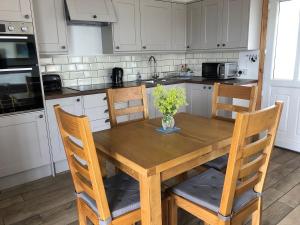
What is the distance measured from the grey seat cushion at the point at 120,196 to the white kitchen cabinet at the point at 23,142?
132 cm

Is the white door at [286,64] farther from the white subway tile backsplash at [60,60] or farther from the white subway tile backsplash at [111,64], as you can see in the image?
the white subway tile backsplash at [60,60]

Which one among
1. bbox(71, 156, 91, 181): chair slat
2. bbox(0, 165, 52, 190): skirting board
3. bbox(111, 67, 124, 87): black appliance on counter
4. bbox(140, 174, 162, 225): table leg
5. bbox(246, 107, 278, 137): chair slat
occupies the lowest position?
bbox(0, 165, 52, 190): skirting board

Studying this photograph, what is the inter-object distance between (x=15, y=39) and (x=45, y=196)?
1.55 m

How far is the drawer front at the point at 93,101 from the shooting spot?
9.38 ft

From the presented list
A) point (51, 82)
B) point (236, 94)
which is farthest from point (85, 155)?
point (51, 82)

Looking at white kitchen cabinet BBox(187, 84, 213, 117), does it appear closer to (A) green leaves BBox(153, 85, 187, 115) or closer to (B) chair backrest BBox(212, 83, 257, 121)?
(B) chair backrest BBox(212, 83, 257, 121)

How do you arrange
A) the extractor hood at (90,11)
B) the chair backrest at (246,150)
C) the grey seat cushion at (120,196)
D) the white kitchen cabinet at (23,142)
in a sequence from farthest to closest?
the extractor hood at (90,11) → the white kitchen cabinet at (23,142) → the grey seat cushion at (120,196) → the chair backrest at (246,150)

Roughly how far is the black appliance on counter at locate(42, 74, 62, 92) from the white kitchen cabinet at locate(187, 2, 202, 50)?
2.22m

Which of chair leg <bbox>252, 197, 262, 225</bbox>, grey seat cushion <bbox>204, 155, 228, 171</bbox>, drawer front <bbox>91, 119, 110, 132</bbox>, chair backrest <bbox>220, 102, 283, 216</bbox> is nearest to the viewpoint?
chair backrest <bbox>220, 102, 283, 216</bbox>

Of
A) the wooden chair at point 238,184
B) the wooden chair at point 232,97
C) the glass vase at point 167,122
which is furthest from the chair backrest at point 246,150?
the glass vase at point 167,122

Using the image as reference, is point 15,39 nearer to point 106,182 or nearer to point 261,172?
point 106,182

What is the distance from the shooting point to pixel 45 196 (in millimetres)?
2371

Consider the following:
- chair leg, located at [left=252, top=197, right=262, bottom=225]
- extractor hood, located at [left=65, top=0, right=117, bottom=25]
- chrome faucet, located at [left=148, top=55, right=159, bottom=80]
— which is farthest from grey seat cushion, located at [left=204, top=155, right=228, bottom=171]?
chrome faucet, located at [left=148, top=55, right=159, bottom=80]

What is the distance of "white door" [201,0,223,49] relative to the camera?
141 inches
